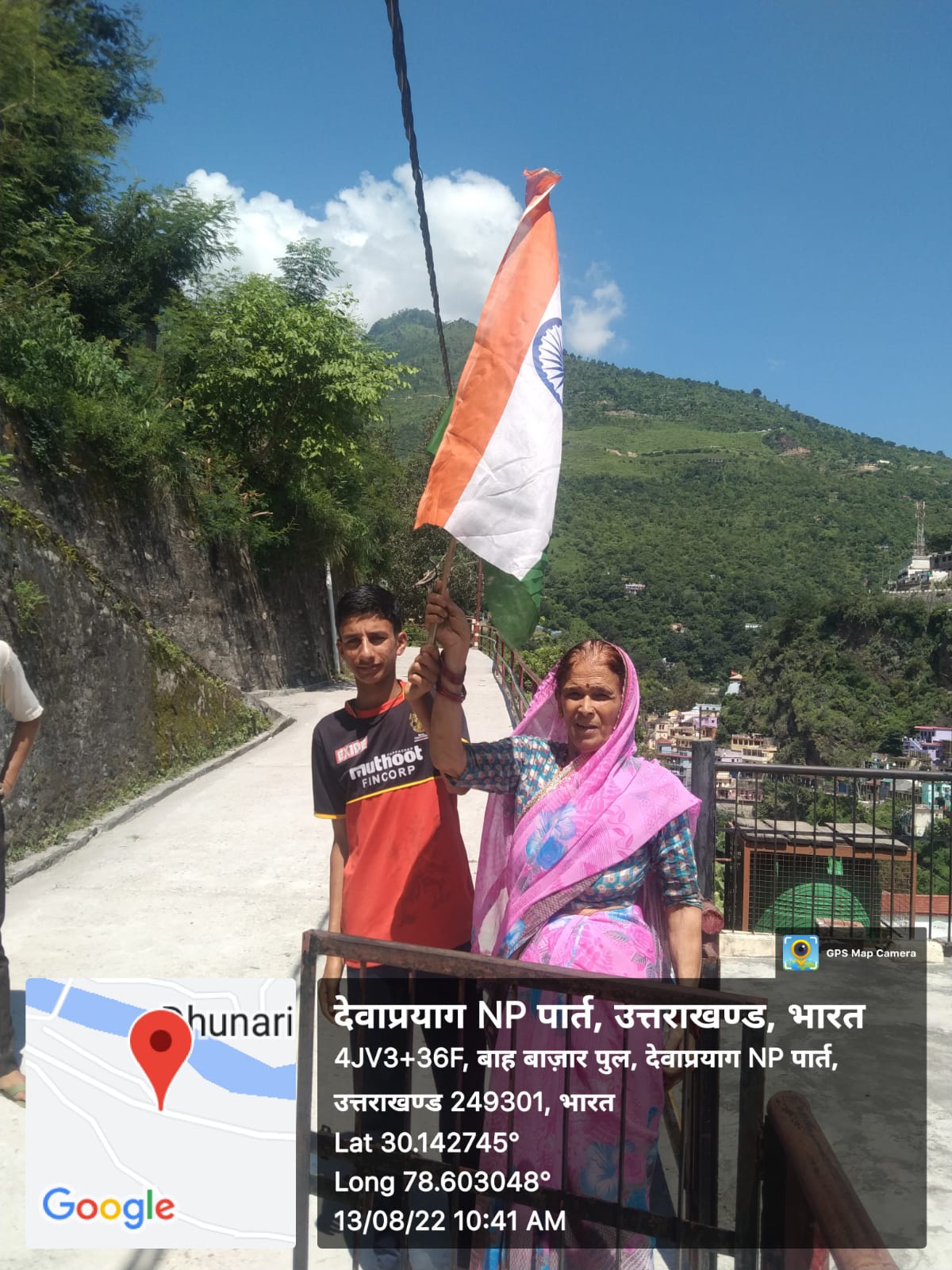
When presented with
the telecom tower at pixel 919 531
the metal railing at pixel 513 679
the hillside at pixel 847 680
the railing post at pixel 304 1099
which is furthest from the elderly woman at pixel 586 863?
the telecom tower at pixel 919 531

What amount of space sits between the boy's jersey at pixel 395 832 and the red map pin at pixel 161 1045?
499 millimetres

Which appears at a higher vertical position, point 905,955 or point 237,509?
point 237,509

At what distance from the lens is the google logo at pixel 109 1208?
2398 millimetres

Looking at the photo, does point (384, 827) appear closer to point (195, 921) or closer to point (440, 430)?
point (440, 430)

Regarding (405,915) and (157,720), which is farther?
(157,720)

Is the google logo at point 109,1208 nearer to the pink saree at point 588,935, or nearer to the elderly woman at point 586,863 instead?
the pink saree at point 588,935

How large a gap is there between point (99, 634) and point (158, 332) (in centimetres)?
1366

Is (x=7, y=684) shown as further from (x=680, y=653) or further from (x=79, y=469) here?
(x=680, y=653)

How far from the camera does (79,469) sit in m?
12.4

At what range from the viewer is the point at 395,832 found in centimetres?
267

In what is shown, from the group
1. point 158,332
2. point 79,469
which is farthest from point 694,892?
point 158,332

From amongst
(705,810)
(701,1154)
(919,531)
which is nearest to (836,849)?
(705,810)

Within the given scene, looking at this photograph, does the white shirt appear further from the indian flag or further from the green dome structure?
the green dome structure

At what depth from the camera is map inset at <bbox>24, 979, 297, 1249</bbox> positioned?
229 centimetres
